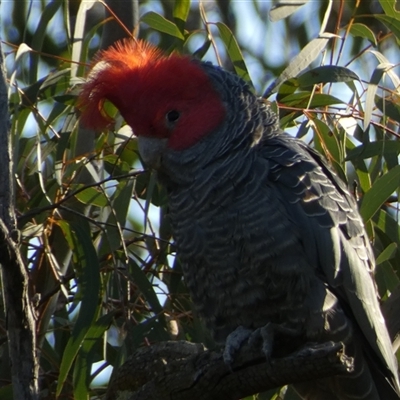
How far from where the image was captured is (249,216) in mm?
2154

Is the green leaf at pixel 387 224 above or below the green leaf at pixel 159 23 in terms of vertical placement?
below

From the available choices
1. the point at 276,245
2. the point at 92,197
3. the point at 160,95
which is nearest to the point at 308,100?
the point at 160,95

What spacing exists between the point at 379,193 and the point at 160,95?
0.66m

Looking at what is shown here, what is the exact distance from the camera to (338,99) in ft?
8.39

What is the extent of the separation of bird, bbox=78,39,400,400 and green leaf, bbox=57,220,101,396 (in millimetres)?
278

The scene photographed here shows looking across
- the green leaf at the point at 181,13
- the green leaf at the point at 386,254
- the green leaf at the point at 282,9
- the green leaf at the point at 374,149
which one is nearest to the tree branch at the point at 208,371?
the green leaf at the point at 386,254

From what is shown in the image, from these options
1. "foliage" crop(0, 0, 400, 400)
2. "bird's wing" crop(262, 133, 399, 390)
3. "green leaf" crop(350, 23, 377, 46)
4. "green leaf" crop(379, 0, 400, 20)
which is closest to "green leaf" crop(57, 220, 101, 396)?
"foliage" crop(0, 0, 400, 400)

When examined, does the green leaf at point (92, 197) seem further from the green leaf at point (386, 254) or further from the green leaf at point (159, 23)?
the green leaf at point (386, 254)

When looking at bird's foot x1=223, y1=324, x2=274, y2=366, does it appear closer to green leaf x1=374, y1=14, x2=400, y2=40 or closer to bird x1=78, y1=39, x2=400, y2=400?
bird x1=78, y1=39, x2=400, y2=400

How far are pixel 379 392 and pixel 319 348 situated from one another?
607 millimetres

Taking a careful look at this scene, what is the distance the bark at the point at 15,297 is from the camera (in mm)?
1866

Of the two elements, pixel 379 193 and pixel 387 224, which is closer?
pixel 379 193

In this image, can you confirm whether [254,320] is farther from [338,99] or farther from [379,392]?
[338,99]

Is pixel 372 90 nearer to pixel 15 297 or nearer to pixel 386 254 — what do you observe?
pixel 386 254
